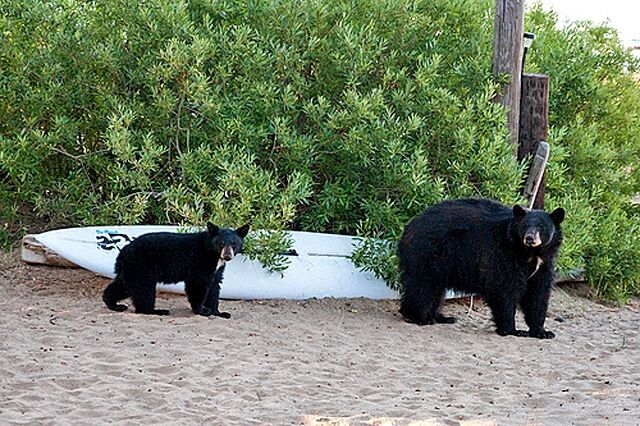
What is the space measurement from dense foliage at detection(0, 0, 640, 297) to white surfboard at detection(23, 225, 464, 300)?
0.79 ft

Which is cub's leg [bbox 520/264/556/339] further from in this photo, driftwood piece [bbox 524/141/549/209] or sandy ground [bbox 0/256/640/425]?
driftwood piece [bbox 524/141/549/209]

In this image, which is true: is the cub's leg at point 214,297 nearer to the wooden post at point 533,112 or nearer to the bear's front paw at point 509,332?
the bear's front paw at point 509,332

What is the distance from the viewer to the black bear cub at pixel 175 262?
8.33 m

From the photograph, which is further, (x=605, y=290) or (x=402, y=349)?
(x=605, y=290)

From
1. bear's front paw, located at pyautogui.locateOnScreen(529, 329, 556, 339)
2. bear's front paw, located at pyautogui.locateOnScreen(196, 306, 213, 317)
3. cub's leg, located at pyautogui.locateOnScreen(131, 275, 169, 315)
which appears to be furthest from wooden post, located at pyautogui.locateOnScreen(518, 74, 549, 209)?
cub's leg, located at pyautogui.locateOnScreen(131, 275, 169, 315)

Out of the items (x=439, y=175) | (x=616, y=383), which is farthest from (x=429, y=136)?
(x=616, y=383)

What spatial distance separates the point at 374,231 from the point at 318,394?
3845 mm

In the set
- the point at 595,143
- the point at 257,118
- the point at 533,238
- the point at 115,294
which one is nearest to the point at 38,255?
the point at 115,294

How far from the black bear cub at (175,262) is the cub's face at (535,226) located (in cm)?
228

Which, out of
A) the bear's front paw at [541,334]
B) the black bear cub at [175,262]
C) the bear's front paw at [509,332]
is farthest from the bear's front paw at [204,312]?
the bear's front paw at [541,334]

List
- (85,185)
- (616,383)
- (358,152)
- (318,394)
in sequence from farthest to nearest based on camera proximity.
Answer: (85,185)
(358,152)
(616,383)
(318,394)

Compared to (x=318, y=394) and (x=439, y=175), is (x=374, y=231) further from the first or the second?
(x=318, y=394)

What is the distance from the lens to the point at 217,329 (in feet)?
26.2

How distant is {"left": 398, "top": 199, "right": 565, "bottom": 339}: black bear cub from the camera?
8531 mm
